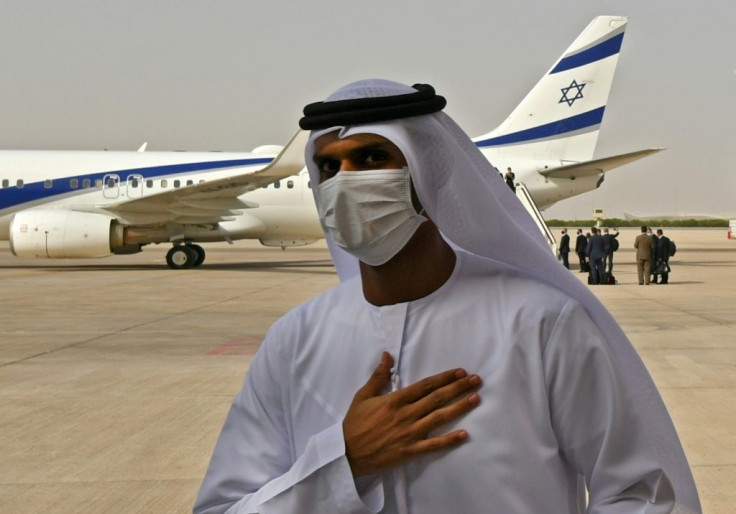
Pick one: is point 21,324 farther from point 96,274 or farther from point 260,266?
point 260,266

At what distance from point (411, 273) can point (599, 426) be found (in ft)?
1.38

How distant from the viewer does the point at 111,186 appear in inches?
1020

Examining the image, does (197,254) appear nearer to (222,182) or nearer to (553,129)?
(222,182)

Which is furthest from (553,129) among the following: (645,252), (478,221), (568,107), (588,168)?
(478,221)

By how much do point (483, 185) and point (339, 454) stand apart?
1.82 feet

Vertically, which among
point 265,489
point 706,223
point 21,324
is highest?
point 265,489

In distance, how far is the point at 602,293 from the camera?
1895 centimetres

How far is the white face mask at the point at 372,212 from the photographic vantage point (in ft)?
6.05

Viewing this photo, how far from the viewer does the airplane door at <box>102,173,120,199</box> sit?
2583 centimetres

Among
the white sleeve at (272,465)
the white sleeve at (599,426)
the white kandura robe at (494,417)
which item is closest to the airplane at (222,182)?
the white sleeve at (272,465)

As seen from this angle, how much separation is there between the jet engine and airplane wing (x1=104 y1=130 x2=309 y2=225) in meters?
1.04

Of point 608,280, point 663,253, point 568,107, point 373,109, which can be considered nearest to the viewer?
point 373,109

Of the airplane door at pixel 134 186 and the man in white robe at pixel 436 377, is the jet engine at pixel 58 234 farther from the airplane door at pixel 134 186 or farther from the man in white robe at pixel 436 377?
the man in white robe at pixel 436 377

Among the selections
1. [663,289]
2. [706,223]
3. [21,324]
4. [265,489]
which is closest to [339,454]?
[265,489]
